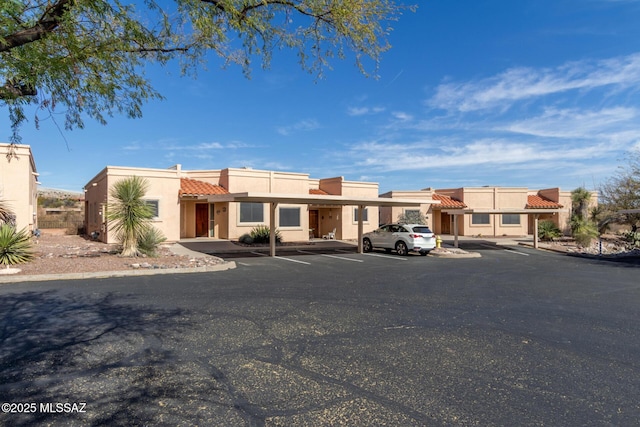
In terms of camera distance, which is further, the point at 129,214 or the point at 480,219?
the point at 480,219

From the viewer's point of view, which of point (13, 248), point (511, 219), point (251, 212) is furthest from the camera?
point (511, 219)

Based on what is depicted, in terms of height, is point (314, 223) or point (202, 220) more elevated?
point (202, 220)

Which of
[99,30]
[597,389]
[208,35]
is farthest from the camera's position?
[208,35]

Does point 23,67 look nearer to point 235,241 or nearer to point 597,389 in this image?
point 597,389

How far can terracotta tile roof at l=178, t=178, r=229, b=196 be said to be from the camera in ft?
76.9

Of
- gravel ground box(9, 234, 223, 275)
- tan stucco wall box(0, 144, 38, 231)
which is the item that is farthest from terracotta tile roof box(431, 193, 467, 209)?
tan stucco wall box(0, 144, 38, 231)

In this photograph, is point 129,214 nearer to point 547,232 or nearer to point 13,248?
point 13,248

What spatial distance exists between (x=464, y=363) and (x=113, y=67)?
585 cm

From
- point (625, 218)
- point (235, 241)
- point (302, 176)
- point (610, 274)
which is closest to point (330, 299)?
point (610, 274)

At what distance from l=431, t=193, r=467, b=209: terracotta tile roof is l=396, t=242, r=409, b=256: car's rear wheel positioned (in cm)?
1404

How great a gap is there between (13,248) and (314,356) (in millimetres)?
Answer: 12259

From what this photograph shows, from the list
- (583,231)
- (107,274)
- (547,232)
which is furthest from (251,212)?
(583,231)

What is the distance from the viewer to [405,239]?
20.1 metres

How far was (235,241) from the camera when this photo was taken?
2442 centimetres
